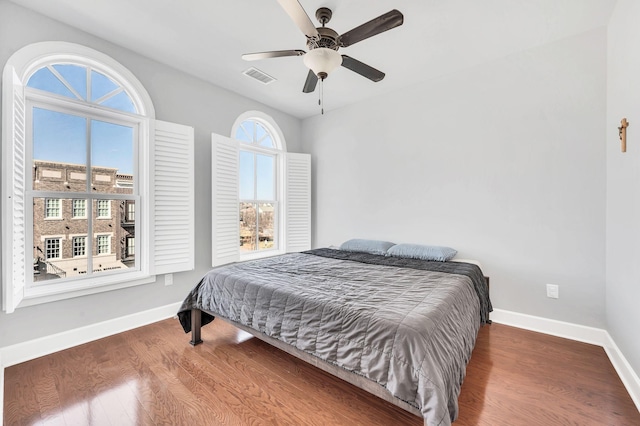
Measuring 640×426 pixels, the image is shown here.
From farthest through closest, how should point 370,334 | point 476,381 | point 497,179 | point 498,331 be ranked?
point 497,179
point 498,331
point 476,381
point 370,334

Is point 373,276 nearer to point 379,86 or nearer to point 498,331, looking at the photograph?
point 498,331

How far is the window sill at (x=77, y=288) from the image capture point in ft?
7.29

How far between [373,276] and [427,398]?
1174mm

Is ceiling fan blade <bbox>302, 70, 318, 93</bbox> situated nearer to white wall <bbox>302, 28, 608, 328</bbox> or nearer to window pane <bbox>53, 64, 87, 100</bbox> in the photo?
white wall <bbox>302, 28, 608, 328</bbox>

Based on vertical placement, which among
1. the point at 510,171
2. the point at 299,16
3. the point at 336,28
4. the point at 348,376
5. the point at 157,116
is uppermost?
the point at 336,28

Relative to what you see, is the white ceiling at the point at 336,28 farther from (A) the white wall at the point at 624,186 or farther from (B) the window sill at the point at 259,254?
(B) the window sill at the point at 259,254

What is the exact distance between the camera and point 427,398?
1.20 metres

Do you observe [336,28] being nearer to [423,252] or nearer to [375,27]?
[375,27]

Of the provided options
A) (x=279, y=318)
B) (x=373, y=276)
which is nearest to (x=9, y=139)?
(x=279, y=318)

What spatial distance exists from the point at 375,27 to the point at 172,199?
2.56 meters

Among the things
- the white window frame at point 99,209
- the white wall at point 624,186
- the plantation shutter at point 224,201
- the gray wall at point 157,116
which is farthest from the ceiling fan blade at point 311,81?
the white window frame at point 99,209

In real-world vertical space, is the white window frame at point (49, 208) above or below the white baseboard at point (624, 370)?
above

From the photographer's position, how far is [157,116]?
9.67 ft

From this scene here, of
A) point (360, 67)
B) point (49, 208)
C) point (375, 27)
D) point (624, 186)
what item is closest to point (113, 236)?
point (49, 208)
